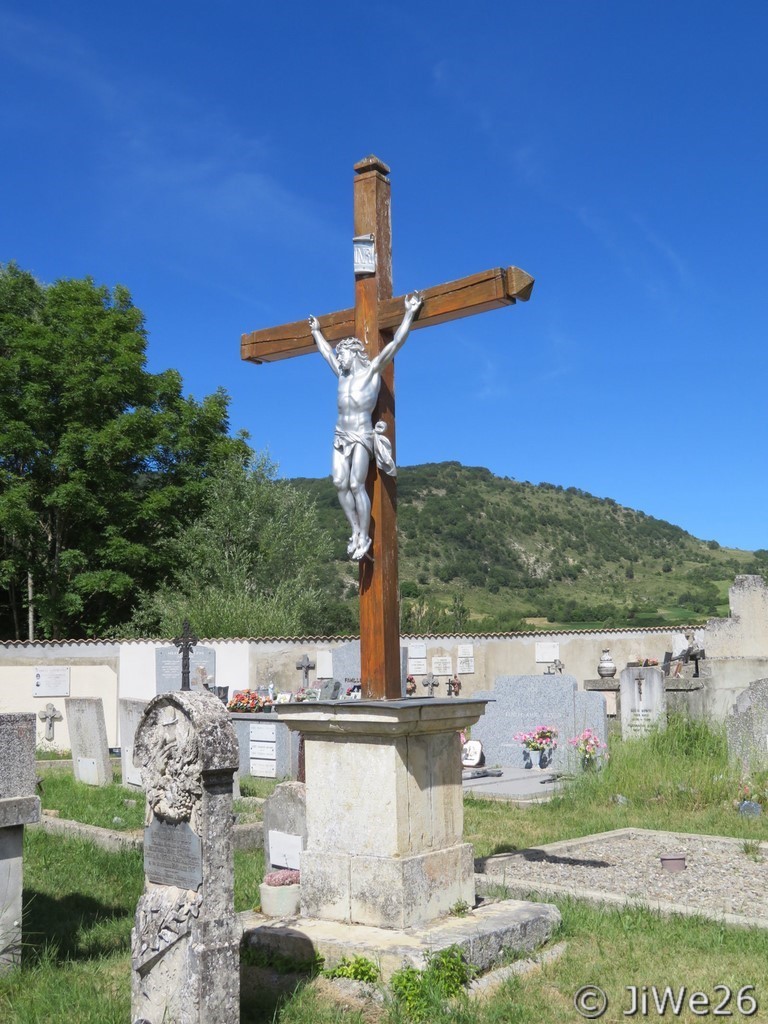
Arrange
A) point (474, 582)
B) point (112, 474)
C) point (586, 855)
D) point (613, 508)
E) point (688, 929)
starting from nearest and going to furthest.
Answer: point (688, 929), point (586, 855), point (112, 474), point (474, 582), point (613, 508)

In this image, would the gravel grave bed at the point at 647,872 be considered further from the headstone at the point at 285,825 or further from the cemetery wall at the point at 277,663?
the cemetery wall at the point at 277,663

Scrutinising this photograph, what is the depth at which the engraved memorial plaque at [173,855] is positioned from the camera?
13.5 feet

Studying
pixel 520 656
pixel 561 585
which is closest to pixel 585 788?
pixel 520 656

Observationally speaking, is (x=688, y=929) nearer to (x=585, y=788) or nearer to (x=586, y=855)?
(x=586, y=855)

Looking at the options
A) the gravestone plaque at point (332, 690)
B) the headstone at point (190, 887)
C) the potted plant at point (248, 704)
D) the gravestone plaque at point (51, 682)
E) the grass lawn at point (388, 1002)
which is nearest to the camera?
the headstone at point (190, 887)

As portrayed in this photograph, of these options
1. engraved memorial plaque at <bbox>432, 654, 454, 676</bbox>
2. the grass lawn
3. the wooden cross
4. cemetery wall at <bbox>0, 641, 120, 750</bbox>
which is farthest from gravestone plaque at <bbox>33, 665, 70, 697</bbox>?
the wooden cross

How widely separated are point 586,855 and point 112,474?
756 inches

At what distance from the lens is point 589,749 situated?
11.6 meters

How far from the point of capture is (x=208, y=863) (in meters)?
4.09

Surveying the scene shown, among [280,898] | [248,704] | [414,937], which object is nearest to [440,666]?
[248,704]

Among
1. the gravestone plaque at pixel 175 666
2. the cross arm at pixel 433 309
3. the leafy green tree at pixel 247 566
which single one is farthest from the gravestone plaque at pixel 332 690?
the leafy green tree at pixel 247 566

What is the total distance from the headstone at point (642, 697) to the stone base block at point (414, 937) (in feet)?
25.4

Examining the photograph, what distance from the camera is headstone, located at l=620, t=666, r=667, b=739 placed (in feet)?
41.8

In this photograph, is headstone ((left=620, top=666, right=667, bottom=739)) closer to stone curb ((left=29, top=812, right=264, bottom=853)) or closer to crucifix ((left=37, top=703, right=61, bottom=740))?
stone curb ((left=29, top=812, right=264, bottom=853))
